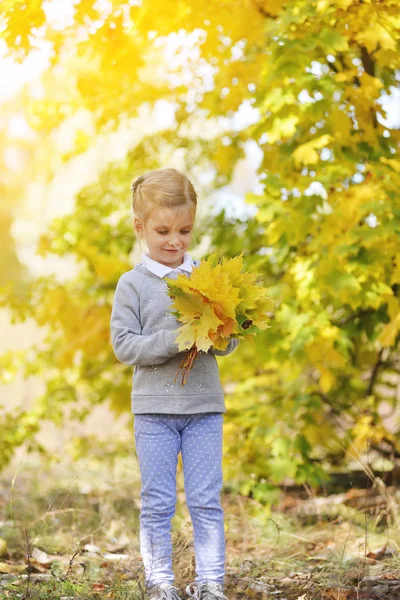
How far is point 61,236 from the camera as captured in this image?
4746 mm

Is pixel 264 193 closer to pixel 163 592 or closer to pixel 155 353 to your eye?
pixel 155 353

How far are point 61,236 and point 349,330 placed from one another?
185cm

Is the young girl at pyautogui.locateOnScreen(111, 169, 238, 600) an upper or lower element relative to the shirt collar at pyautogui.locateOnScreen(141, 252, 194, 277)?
lower

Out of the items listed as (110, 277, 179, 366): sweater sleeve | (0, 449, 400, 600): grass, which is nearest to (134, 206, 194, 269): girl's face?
(110, 277, 179, 366): sweater sleeve

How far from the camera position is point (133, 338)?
8.11 feet

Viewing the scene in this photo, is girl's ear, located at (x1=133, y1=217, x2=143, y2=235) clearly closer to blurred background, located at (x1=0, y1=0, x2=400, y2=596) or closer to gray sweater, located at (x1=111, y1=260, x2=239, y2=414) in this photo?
gray sweater, located at (x1=111, y1=260, x2=239, y2=414)

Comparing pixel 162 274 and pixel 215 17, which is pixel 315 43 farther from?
pixel 162 274

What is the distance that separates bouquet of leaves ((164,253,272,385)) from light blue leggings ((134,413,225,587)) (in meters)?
0.24

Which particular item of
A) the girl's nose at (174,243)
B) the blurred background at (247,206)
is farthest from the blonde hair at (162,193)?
the blurred background at (247,206)

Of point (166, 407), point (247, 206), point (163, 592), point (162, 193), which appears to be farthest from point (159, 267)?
point (247, 206)

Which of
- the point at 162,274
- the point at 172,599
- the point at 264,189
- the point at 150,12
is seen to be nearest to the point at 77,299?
the point at 264,189

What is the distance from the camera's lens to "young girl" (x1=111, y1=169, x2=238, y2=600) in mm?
2443

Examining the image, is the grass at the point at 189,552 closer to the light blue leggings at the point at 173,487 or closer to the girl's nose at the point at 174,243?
the light blue leggings at the point at 173,487

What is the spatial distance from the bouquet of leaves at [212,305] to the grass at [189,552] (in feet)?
2.40
